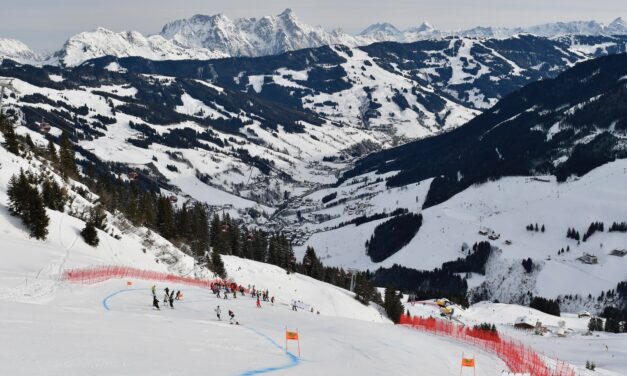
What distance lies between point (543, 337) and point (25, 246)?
86578mm

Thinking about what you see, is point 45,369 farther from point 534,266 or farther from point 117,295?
point 534,266

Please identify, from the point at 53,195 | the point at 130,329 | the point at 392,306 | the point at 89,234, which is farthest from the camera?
the point at 392,306

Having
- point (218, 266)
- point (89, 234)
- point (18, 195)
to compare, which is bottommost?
point (218, 266)

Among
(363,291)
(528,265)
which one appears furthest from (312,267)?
(528,265)

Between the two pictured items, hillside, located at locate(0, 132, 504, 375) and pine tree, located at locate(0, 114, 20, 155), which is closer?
hillside, located at locate(0, 132, 504, 375)

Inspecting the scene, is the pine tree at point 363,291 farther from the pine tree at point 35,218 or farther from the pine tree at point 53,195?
the pine tree at point 35,218

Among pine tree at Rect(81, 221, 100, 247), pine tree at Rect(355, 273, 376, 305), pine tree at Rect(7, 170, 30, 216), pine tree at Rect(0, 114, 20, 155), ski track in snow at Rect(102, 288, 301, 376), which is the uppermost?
pine tree at Rect(0, 114, 20, 155)

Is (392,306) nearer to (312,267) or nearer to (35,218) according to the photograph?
(312,267)

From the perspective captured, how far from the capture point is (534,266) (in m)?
193

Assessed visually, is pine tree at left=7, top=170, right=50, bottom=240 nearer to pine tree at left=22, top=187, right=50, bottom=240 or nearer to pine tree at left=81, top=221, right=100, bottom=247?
pine tree at left=22, top=187, right=50, bottom=240

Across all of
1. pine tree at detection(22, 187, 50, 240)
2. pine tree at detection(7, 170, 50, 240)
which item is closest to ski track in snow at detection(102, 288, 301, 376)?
pine tree at detection(22, 187, 50, 240)

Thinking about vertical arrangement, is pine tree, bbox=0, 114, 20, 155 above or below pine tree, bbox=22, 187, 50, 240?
above

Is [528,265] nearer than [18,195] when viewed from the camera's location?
No

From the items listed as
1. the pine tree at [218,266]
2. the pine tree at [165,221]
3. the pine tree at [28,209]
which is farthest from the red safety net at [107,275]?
the pine tree at [165,221]
